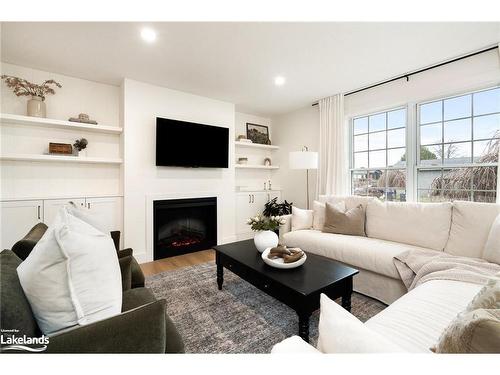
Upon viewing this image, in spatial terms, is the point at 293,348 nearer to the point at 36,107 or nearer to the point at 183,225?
the point at 183,225

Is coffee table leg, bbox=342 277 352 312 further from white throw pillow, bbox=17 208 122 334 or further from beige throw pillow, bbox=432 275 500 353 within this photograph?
white throw pillow, bbox=17 208 122 334

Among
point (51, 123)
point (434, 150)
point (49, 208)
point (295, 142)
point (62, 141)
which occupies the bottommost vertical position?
point (49, 208)

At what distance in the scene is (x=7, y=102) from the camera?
2.68m

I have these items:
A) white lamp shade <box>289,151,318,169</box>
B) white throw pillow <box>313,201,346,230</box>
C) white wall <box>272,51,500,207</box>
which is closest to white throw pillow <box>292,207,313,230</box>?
white throw pillow <box>313,201,346,230</box>

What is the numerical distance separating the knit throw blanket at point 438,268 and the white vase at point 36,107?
4.09 meters

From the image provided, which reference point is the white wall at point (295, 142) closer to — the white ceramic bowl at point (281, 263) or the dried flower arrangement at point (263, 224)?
the dried flower arrangement at point (263, 224)

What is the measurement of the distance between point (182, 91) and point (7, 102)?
204 centimetres

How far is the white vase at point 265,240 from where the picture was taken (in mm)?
2131

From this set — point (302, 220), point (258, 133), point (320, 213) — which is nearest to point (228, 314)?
point (302, 220)

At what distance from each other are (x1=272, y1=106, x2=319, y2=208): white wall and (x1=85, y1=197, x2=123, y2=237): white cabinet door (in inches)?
118

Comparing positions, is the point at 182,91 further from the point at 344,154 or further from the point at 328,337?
the point at 328,337

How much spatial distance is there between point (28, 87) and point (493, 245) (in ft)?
16.0

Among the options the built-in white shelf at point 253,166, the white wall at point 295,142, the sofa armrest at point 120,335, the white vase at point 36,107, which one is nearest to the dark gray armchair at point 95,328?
the sofa armrest at point 120,335

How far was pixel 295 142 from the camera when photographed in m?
4.52
